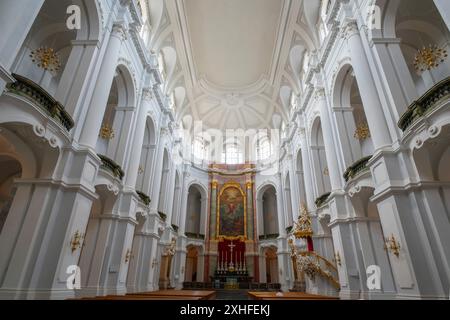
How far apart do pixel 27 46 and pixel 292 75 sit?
49.5 feet

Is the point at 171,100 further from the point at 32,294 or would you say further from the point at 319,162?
the point at 32,294

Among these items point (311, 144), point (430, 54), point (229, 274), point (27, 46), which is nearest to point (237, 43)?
point (311, 144)

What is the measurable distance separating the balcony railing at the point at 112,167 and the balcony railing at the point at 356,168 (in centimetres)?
878

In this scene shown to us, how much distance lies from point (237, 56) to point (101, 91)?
44.0ft

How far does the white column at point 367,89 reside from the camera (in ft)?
26.0

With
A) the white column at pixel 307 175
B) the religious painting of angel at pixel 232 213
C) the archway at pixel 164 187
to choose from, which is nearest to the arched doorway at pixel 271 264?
the religious painting of angel at pixel 232 213

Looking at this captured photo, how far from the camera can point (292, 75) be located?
18.4 meters

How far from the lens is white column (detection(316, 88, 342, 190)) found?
1109 cm

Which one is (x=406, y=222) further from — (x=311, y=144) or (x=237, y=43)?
(x=237, y=43)

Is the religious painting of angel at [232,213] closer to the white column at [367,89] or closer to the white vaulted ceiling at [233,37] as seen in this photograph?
the white vaulted ceiling at [233,37]


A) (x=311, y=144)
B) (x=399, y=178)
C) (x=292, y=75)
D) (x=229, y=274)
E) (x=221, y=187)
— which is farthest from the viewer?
(x=221, y=187)

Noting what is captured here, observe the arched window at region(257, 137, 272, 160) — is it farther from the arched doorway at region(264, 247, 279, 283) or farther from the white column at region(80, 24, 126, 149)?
the white column at region(80, 24, 126, 149)

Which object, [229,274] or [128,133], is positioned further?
[229,274]

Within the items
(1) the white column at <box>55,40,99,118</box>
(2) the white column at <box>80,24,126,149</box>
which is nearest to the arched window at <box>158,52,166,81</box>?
(2) the white column at <box>80,24,126,149</box>
